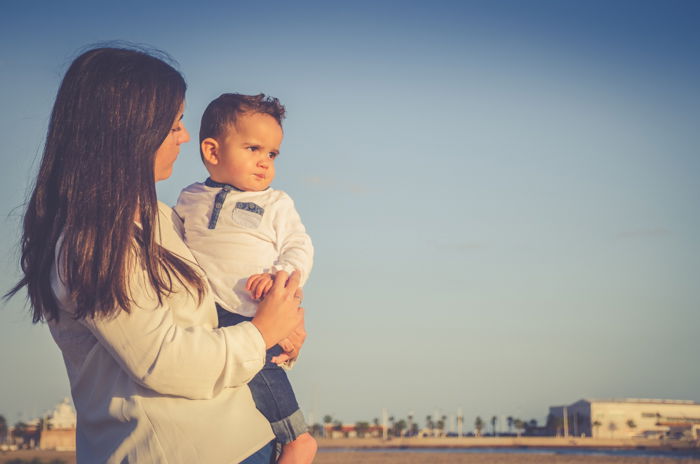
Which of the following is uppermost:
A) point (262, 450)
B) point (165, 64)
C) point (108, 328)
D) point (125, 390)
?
point (165, 64)

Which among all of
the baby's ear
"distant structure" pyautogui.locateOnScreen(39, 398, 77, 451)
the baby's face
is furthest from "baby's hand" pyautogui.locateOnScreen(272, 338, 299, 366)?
"distant structure" pyautogui.locateOnScreen(39, 398, 77, 451)

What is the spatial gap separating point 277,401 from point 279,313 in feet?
1.12

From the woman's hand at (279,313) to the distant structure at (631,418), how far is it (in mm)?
124923

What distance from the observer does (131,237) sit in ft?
7.08

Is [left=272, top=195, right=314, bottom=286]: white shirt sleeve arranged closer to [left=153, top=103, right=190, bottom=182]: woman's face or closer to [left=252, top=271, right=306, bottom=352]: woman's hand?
[left=252, top=271, right=306, bottom=352]: woman's hand

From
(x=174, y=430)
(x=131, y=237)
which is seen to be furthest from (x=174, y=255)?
(x=174, y=430)

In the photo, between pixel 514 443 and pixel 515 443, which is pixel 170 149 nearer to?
pixel 515 443

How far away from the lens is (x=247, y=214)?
120 inches

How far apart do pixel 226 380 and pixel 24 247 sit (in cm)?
74

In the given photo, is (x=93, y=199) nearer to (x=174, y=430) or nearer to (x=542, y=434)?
(x=174, y=430)

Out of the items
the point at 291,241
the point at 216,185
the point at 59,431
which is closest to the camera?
the point at 291,241

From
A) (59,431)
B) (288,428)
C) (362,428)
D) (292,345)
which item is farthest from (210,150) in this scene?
(362,428)

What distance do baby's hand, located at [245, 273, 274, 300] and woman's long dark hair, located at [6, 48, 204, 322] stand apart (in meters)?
0.36

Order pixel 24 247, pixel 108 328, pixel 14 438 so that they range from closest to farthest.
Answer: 1. pixel 108 328
2. pixel 24 247
3. pixel 14 438
